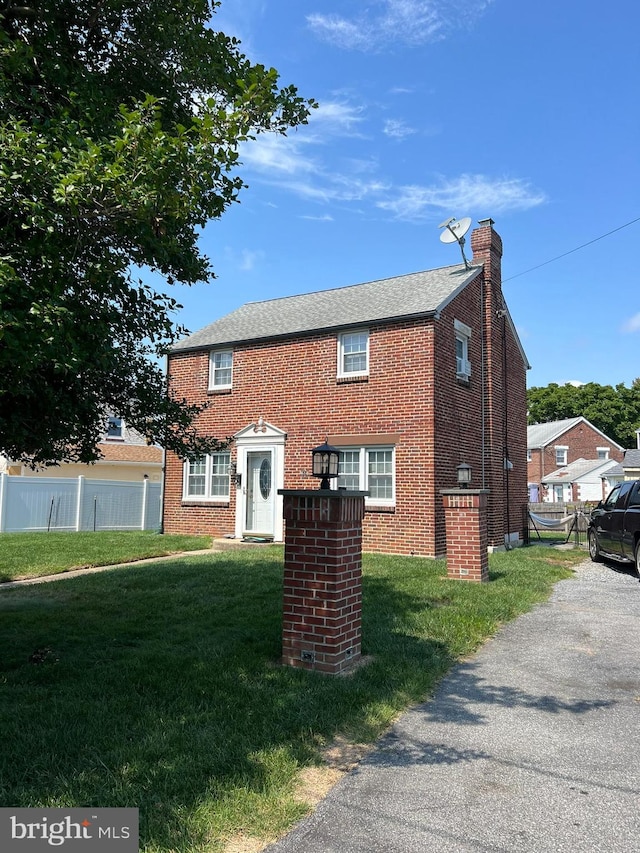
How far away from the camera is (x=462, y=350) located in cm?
1527

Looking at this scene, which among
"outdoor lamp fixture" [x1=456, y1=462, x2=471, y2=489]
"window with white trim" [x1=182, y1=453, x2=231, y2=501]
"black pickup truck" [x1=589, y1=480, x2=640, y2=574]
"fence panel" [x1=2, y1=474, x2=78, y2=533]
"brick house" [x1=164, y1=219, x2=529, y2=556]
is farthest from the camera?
"fence panel" [x1=2, y1=474, x2=78, y2=533]

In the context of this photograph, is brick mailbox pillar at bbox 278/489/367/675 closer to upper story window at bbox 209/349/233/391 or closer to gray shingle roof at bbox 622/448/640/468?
upper story window at bbox 209/349/233/391

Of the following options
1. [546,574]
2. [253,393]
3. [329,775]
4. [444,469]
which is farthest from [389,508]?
[329,775]

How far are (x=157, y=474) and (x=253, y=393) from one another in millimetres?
15487

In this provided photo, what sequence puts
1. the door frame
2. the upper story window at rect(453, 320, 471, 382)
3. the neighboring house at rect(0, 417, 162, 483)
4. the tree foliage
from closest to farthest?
the upper story window at rect(453, 320, 471, 382), the door frame, the neighboring house at rect(0, 417, 162, 483), the tree foliage

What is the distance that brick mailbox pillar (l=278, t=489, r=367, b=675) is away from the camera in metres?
5.06

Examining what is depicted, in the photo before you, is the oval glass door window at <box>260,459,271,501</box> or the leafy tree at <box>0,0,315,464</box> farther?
the oval glass door window at <box>260,459,271,501</box>

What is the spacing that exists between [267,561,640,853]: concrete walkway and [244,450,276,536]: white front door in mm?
10011

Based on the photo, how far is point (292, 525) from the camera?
5363mm

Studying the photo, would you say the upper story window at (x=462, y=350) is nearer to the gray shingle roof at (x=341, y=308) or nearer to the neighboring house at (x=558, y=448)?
the gray shingle roof at (x=341, y=308)

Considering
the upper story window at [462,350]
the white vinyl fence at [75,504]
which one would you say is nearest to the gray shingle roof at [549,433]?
the upper story window at [462,350]

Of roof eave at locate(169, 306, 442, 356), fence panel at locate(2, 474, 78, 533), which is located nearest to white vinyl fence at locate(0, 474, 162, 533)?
fence panel at locate(2, 474, 78, 533)

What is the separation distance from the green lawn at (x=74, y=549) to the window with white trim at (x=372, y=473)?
3994 millimetres

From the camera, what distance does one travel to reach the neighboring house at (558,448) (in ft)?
152
